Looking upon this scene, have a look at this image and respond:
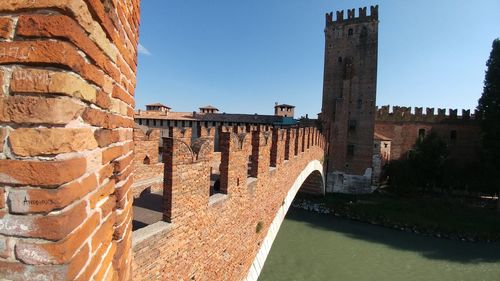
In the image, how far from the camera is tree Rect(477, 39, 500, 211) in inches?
906

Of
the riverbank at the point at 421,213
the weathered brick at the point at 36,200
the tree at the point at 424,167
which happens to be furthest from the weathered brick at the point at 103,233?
the tree at the point at 424,167

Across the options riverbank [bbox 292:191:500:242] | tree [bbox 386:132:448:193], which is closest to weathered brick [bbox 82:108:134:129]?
riverbank [bbox 292:191:500:242]

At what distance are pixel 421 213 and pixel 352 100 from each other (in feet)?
34.2

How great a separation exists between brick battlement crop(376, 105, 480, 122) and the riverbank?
27.2ft

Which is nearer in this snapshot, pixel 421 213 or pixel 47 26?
pixel 47 26

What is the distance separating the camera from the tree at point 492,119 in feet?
75.5

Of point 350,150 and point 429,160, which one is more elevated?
point 350,150

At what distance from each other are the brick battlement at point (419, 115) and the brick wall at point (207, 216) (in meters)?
26.2

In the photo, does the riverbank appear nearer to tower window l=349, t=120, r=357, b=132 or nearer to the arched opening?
the arched opening

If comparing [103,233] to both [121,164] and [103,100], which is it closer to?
[121,164]

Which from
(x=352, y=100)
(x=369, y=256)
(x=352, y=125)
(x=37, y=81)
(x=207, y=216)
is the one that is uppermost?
(x=352, y=100)

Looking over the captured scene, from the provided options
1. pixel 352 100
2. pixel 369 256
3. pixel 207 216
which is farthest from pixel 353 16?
pixel 207 216

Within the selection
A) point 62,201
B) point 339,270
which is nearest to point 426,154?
point 339,270

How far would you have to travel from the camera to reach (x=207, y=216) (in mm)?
4750
